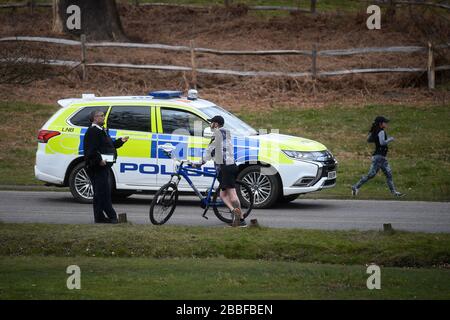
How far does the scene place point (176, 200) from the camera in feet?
51.9

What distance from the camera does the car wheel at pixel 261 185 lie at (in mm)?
17391

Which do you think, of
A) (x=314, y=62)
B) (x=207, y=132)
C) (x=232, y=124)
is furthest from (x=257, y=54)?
(x=207, y=132)

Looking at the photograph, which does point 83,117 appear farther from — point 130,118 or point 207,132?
point 207,132

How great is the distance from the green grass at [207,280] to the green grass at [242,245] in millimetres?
405

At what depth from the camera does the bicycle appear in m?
15.5

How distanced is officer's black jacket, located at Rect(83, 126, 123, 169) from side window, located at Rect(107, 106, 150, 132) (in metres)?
2.37

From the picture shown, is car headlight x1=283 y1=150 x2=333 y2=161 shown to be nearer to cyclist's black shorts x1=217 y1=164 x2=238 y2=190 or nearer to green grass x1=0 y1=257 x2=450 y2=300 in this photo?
cyclist's black shorts x1=217 y1=164 x2=238 y2=190

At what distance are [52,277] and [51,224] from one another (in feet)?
11.0

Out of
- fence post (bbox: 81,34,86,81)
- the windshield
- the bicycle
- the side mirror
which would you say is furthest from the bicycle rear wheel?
fence post (bbox: 81,34,86,81)
